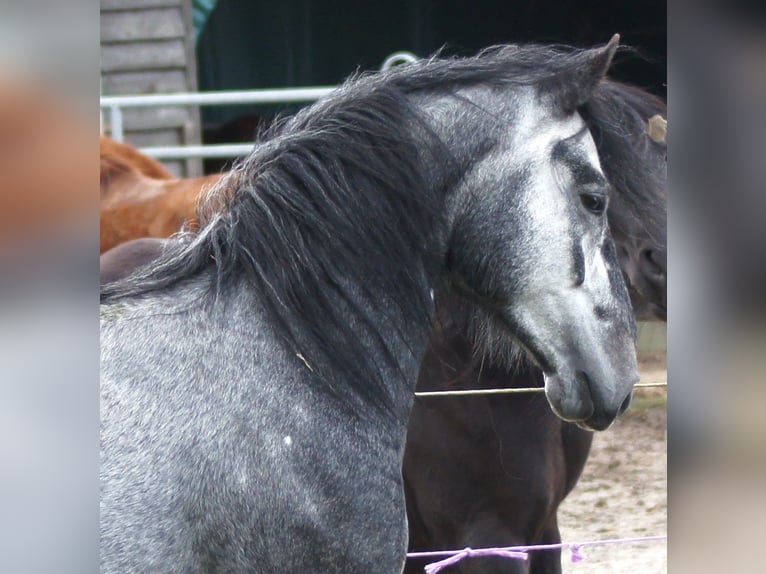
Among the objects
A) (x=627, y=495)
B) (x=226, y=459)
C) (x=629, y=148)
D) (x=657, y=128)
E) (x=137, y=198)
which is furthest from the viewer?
(x=627, y=495)

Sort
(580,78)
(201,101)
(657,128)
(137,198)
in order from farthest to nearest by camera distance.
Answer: (201,101)
(137,198)
(657,128)
(580,78)

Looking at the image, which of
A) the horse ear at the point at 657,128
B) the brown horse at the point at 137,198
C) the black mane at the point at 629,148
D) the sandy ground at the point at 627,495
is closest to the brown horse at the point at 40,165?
the black mane at the point at 629,148

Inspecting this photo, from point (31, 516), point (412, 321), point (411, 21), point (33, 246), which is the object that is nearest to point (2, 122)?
point (33, 246)

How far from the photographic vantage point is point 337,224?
1.63 m

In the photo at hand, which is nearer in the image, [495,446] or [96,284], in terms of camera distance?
[96,284]

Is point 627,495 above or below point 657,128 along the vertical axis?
below

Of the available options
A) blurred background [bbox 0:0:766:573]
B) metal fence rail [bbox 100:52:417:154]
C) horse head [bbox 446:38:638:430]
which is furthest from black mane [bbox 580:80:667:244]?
metal fence rail [bbox 100:52:417:154]

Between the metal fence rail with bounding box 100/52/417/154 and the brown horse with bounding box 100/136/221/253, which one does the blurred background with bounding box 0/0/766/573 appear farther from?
the metal fence rail with bounding box 100/52/417/154

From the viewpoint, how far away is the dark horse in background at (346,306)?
1464 millimetres

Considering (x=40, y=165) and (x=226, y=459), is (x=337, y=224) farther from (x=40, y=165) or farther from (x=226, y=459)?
(x=40, y=165)

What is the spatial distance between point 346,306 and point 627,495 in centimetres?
357

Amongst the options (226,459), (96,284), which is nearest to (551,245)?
(226,459)

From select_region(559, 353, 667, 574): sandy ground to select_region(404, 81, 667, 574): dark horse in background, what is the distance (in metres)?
1.51

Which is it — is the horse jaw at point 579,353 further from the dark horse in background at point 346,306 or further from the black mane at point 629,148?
the black mane at point 629,148
